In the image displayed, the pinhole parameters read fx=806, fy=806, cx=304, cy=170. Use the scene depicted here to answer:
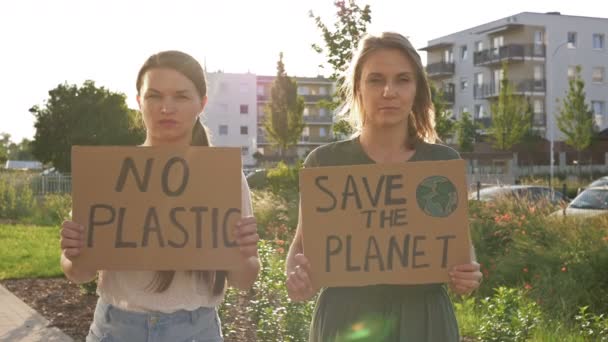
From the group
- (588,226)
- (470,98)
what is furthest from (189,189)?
(470,98)

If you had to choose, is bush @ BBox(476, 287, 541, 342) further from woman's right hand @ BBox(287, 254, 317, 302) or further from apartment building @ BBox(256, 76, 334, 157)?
apartment building @ BBox(256, 76, 334, 157)

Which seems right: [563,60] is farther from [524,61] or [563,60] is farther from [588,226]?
[588,226]

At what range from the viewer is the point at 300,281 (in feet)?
9.21

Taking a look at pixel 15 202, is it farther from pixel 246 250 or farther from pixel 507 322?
pixel 246 250

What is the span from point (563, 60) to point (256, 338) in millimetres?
56386

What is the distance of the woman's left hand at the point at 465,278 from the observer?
9.08ft

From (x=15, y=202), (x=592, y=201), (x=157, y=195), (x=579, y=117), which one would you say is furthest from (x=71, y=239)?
(x=579, y=117)

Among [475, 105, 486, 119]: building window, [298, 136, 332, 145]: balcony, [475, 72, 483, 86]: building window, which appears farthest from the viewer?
[298, 136, 332, 145]: balcony

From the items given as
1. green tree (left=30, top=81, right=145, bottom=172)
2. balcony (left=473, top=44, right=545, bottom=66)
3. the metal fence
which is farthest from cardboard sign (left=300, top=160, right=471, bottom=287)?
balcony (left=473, top=44, right=545, bottom=66)

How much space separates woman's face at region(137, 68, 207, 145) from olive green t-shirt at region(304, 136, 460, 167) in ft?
1.60

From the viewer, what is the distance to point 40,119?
36.0 meters

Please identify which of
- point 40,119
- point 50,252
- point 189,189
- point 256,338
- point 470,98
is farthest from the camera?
point 470,98

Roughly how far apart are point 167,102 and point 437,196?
102 cm

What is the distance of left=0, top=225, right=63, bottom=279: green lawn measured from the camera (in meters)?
11.1
